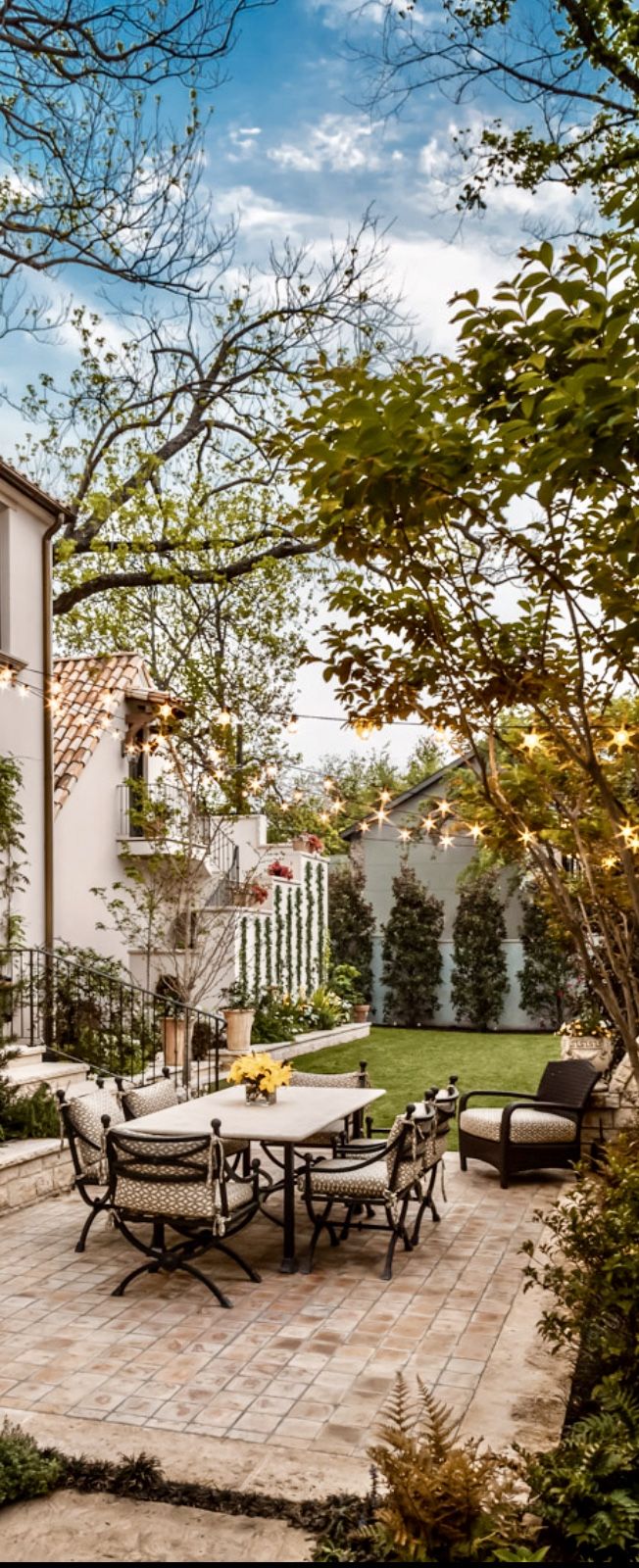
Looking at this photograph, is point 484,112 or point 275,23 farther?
point 275,23

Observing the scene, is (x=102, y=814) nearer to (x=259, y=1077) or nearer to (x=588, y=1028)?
(x=588, y=1028)

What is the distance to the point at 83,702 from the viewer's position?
16453 mm

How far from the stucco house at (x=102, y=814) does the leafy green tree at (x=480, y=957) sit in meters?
2.57

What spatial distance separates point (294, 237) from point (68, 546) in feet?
15.2

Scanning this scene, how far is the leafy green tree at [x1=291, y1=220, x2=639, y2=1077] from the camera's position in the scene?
8.68 feet

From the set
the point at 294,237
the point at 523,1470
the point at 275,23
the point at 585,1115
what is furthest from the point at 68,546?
the point at 523,1470

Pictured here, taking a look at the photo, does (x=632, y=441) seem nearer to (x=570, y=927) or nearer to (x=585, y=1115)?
(x=570, y=927)

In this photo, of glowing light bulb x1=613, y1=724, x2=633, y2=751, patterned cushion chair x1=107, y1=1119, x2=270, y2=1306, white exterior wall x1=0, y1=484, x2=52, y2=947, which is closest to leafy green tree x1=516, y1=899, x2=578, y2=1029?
white exterior wall x1=0, y1=484, x2=52, y2=947

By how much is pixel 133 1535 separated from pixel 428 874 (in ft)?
68.1

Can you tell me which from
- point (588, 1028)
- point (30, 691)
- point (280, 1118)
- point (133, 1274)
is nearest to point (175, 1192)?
point (133, 1274)

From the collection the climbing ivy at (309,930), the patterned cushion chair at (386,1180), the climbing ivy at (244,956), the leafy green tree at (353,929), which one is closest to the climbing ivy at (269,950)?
the climbing ivy at (244,956)

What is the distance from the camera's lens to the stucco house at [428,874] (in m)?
19.8

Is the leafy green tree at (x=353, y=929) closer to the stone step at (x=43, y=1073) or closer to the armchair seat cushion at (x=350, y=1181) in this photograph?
the stone step at (x=43, y=1073)

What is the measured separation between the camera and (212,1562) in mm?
3508
